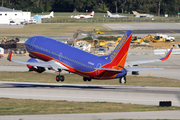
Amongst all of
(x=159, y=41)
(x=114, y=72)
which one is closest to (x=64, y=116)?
(x=114, y=72)

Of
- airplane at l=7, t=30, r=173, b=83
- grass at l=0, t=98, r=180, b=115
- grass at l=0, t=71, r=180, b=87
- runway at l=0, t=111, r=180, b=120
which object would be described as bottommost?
grass at l=0, t=71, r=180, b=87

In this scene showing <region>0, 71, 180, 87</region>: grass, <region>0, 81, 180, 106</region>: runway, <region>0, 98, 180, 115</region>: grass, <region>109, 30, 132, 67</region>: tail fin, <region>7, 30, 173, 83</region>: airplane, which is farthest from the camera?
<region>0, 71, 180, 87</region>: grass

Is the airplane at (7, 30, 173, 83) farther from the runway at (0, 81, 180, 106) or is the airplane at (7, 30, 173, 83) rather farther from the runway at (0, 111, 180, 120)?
the runway at (0, 111, 180, 120)

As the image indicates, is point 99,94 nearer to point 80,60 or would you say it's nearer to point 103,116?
point 80,60

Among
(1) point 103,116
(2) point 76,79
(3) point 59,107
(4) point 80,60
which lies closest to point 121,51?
(4) point 80,60

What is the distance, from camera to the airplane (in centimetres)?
4900

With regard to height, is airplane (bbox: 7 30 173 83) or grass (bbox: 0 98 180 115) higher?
airplane (bbox: 7 30 173 83)

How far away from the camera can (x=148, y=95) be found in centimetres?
4800

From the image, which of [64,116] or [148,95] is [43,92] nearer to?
[148,95]

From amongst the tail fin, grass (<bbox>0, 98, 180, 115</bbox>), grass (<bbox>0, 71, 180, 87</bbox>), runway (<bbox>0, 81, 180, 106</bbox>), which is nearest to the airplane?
the tail fin

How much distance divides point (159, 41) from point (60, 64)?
79.7 m

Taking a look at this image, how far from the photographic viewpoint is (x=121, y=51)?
48375 mm

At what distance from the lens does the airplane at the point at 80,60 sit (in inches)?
1929

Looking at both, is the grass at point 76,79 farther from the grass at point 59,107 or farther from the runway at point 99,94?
the grass at point 59,107
